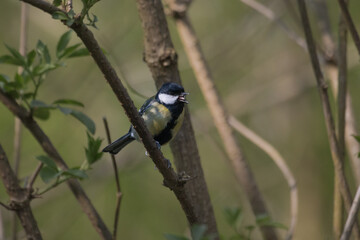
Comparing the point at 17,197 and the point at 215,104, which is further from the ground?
the point at 17,197

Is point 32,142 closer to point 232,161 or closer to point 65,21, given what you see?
point 232,161

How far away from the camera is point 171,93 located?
6.88 ft

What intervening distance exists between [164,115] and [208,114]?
2056 mm

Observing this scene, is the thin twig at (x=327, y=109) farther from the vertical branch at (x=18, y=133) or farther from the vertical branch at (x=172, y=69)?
the vertical branch at (x=18, y=133)

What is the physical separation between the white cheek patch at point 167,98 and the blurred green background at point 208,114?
4.39ft

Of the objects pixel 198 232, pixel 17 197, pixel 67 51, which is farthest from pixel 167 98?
pixel 198 232

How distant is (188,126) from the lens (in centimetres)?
202

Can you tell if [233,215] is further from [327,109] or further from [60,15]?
[60,15]

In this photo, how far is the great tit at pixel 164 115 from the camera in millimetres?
2039

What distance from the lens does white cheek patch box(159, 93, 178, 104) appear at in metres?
2.11

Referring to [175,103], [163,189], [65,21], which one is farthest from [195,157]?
[163,189]

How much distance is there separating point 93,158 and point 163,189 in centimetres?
303

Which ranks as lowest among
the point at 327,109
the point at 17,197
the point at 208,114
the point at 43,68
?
the point at 208,114

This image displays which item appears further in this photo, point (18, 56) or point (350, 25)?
point (18, 56)
